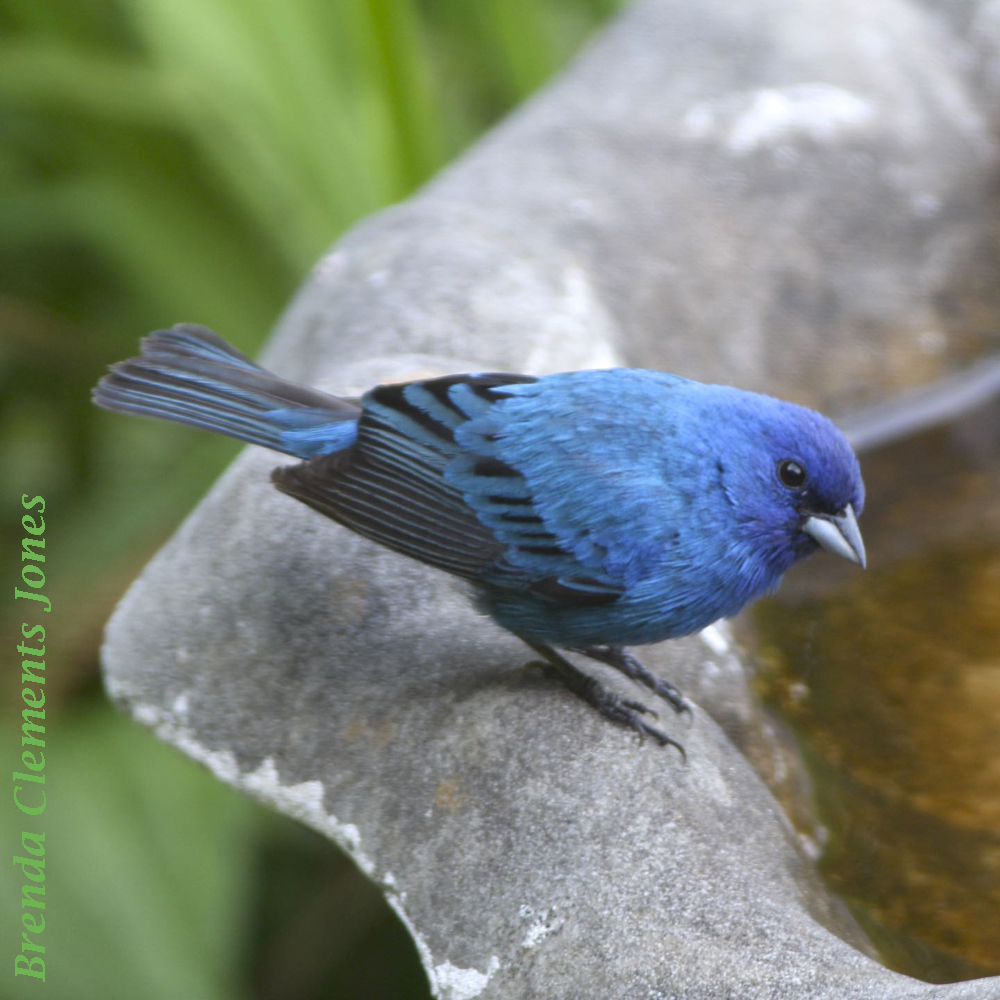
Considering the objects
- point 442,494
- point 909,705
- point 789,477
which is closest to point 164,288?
point 442,494

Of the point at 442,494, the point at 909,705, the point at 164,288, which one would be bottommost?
the point at 164,288

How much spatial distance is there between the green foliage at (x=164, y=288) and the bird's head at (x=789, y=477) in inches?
79.8

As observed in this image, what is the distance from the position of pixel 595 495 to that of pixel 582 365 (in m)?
0.70

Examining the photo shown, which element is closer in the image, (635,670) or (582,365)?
(635,670)

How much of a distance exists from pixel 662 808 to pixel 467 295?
4.88ft

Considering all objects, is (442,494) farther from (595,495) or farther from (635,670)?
(635,670)

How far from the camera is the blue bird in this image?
2275mm

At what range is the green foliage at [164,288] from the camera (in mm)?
3650

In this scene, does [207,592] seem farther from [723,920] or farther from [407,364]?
[723,920]

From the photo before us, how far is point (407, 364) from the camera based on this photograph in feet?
9.28

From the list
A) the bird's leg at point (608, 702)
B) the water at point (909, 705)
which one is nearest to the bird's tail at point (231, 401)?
the bird's leg at point (608, 702)

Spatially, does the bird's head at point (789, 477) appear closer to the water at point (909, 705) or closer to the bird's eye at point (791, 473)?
the bird's eye at point (791, 473)

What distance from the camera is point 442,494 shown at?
7.81ft

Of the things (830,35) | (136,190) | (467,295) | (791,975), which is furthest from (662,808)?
(136,190)
